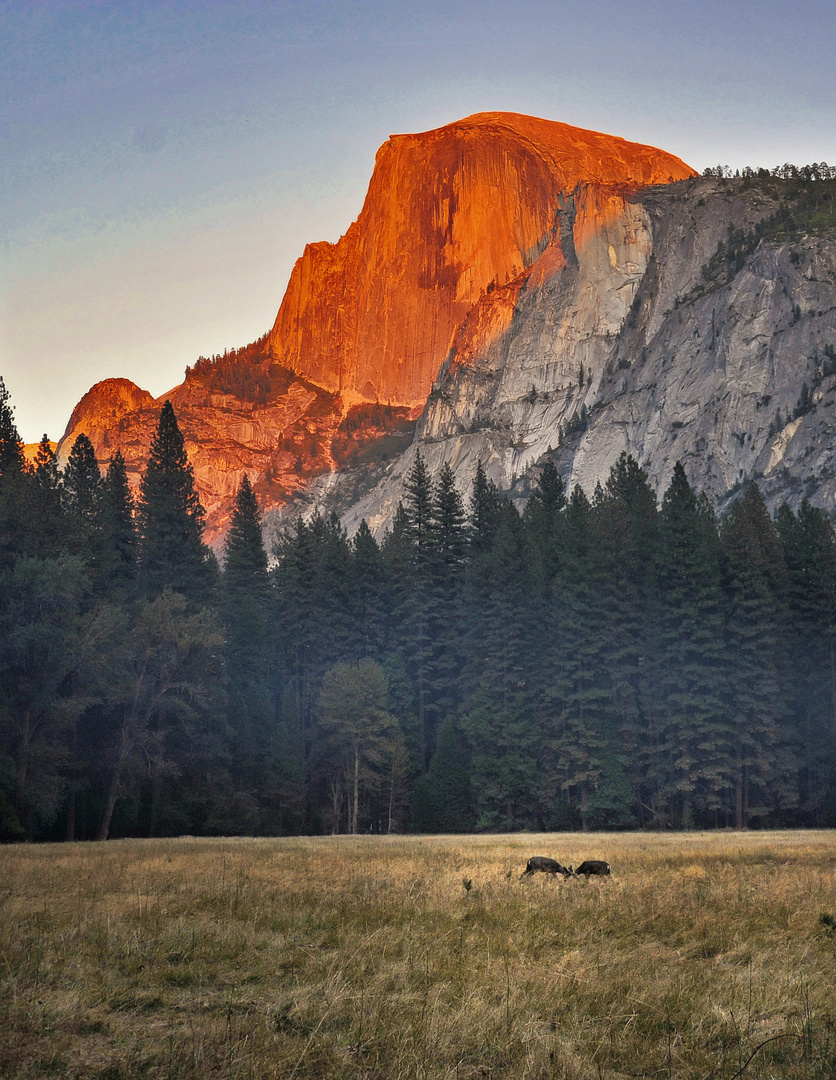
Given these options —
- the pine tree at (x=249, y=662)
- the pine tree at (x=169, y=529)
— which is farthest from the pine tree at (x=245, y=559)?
Answer: the pine tree at (x=169, y=529)

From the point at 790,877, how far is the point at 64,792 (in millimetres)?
35549

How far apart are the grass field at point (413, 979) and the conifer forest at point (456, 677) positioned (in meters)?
32.3

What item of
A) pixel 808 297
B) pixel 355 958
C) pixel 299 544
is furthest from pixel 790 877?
pixel 808 297

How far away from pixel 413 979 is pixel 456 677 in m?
60.5

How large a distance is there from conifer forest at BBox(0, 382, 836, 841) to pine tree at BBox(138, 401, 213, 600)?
0.19 metres

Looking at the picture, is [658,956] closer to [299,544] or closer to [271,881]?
[271,881]

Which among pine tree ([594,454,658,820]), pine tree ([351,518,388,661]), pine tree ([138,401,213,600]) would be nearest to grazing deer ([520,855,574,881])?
pine tree ([594,454,658,820])

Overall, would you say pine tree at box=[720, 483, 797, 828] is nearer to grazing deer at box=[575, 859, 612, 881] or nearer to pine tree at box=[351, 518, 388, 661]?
pine tree at box=[351, 518, 388, 661]

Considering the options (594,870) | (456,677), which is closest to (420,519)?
(456,677)

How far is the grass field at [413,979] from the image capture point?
21.1 ft

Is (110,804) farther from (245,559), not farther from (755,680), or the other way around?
(755,680)

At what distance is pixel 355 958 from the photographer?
372 inches

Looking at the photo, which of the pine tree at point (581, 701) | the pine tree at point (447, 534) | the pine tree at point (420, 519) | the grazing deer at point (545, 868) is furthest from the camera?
the pine tree at point (447, 534)

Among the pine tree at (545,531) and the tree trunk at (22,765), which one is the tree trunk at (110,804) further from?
the pine tree at (545,531)
